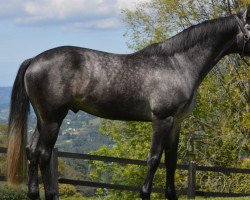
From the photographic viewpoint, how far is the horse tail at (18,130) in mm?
7082

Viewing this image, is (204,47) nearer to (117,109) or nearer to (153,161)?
(117,109)

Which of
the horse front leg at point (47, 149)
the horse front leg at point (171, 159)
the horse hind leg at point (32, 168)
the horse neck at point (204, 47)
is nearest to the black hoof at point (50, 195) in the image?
the horse front leg at point (47, 149)

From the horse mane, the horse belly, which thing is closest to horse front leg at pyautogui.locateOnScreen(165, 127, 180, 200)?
the horse belly

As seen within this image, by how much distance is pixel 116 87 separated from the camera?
6.82 m

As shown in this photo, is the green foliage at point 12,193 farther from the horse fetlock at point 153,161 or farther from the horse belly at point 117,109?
the horse fetlock at point 153,161

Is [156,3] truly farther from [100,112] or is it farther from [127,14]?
[100,112]

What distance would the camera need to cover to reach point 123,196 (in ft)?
105

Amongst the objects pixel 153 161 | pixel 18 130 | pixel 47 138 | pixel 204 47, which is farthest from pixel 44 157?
pixel 204 47

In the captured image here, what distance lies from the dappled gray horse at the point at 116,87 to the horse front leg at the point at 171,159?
0.02 m

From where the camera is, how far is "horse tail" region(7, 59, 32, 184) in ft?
23.2

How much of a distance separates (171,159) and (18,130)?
2262 mm

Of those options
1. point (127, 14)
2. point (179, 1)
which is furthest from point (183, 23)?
point (127, 14)

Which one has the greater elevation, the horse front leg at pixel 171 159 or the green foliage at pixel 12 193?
the horse front leg at pixel 171 159

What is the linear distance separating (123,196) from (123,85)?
26061mm
